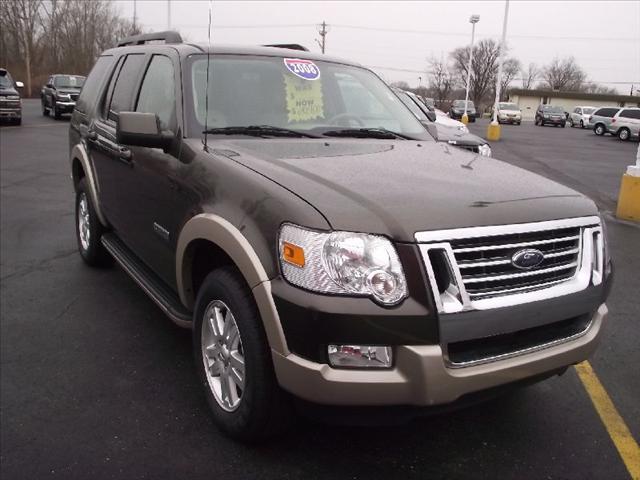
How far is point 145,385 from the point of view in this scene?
325 cm

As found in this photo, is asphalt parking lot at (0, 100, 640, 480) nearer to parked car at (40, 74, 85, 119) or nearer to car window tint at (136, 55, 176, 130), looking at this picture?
car window tint at (136, 55, 176, 130)

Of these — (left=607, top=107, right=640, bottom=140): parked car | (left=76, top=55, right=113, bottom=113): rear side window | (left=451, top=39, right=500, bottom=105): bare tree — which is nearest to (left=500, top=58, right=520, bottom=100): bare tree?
(left=451, top=39, right=500, bottom=105): bare tree

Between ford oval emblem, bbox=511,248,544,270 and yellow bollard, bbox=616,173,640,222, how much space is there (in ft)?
21.3

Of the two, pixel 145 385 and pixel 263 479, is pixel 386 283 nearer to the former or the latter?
pixel 263 479

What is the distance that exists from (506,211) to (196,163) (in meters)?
1.56

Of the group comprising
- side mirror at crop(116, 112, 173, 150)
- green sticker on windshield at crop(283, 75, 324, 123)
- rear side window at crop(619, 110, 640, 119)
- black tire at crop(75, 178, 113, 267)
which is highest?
rear side window at crop(619, 110, 640, 119)

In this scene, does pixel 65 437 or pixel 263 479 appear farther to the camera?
pixel 65 437

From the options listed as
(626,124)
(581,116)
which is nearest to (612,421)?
Answer: (626,124)

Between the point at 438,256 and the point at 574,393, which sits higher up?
the point at 438,256

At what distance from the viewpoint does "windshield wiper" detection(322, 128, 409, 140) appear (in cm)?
362

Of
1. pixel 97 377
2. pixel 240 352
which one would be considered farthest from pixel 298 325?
pixel 97 377

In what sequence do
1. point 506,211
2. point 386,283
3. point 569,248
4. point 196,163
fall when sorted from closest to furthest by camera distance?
point 386,283 < point 506,211 < point 569,248 < point 196,163

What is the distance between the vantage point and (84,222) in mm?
5281

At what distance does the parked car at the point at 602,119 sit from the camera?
33594 mm
